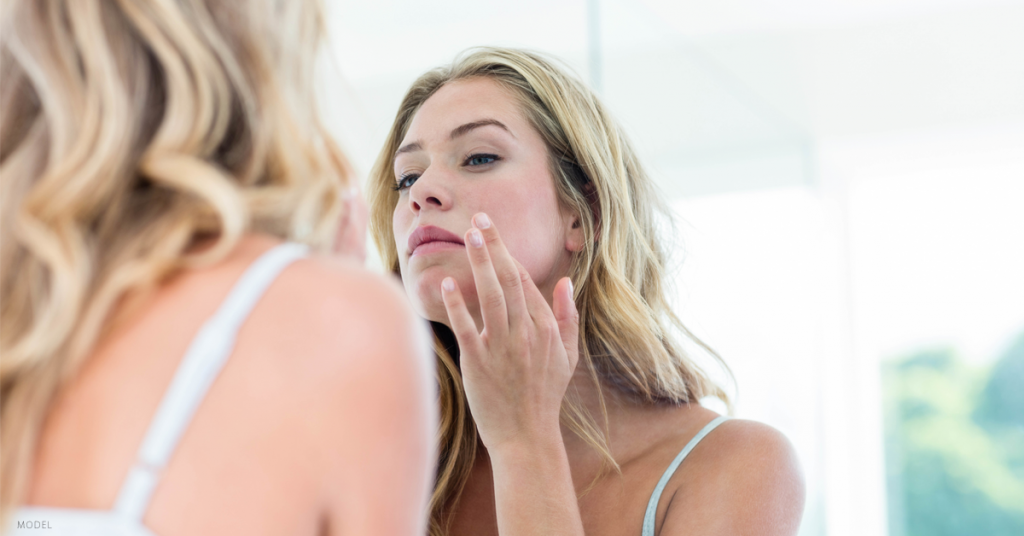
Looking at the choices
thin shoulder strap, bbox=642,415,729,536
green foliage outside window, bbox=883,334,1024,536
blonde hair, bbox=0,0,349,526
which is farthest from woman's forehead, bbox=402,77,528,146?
green foliage outside window, bbox=883,334,1024,536

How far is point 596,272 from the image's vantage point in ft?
3.47

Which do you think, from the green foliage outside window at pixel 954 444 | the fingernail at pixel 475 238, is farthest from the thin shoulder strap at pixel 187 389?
the green foliage outside window at pixel 954 444

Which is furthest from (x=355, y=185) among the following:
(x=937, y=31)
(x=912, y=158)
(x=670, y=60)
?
(x=912, y=158)

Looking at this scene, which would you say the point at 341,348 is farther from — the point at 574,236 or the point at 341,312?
the point at 574,236

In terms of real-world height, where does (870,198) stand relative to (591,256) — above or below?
above

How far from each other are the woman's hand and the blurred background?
0.78 meters

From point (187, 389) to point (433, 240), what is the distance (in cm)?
61

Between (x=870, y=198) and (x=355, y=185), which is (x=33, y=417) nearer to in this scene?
(x=355, y=185)

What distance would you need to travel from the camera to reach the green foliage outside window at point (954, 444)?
2.52 m

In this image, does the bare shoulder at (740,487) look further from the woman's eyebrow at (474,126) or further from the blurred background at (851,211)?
the blurred background at (851,211)

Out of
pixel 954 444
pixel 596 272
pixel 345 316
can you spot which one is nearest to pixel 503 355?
pixel 596 272

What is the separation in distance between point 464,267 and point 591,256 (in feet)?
0.61

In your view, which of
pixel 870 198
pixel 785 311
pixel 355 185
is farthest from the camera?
pixel 870 198

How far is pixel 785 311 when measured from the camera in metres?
2.11
